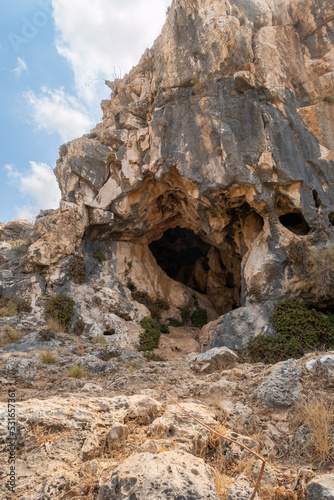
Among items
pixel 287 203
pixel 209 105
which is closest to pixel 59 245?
pixel 209 105

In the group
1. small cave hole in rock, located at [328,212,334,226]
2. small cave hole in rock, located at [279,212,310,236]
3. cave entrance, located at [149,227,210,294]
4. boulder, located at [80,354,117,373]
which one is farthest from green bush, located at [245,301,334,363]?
cave entrance, located at [149,227,210,294]

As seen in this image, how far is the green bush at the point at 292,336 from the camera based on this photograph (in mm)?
10578

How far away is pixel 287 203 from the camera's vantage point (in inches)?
520

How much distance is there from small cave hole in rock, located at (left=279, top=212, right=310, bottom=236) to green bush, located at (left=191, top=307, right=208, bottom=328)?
7.04 meters

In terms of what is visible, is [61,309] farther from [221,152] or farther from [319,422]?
[319,422]

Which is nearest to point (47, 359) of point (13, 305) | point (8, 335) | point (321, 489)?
point (8, 335)

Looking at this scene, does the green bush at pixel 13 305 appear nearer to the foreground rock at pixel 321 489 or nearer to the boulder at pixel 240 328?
the boulder at pixel 240 328

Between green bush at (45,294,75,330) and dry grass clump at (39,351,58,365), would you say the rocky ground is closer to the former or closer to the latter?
dry grass clump at (39,351,58,365)

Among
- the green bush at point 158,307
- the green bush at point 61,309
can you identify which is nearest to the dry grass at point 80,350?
the green bush at point 61,309

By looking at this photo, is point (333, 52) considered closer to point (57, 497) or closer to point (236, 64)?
point (236, 64)

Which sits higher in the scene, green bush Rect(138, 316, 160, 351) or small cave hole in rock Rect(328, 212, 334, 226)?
small cave hole in rock Rect(328, 212, 334, 226)

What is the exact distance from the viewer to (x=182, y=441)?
10.00 feet

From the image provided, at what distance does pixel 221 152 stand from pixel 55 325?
9548mm

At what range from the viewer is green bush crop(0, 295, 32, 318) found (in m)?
12.1
